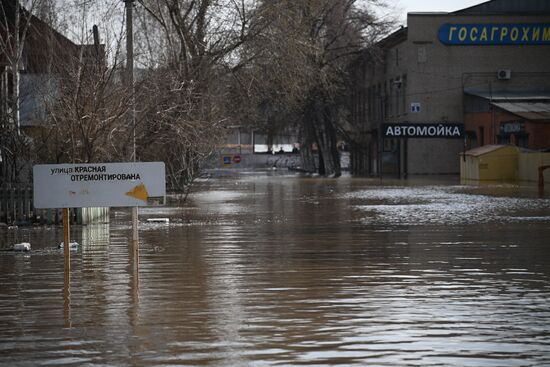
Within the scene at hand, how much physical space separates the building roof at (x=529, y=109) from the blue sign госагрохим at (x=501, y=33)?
714cm

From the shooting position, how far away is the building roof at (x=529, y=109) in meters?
62.8

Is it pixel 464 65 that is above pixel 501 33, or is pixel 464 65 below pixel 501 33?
below

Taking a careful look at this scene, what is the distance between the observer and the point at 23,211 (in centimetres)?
2581

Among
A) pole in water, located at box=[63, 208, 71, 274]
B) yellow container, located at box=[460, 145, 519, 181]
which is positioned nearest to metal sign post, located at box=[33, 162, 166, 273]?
pole in water, located at box=[63, 208, 71, 274]

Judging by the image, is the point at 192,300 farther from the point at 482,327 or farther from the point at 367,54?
the point at 367,54

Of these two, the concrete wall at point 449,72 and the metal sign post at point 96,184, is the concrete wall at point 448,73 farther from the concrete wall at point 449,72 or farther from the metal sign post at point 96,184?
the metal sign post at point 96,184

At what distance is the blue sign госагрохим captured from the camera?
7375 cm

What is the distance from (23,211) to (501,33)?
176ft

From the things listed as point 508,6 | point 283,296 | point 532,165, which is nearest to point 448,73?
point 508,6

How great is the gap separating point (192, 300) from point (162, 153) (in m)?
25.8

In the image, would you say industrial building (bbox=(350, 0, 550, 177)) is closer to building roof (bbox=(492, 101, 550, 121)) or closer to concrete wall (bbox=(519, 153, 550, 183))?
building roof (bbox=(492, 101, 550, 121))

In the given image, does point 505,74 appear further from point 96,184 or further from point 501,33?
point 96,184

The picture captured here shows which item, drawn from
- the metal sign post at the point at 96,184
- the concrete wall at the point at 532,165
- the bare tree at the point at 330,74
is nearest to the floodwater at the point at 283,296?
the metal sign post at the point at 96,184

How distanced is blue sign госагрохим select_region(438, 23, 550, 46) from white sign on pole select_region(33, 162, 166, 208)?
62857 mm
